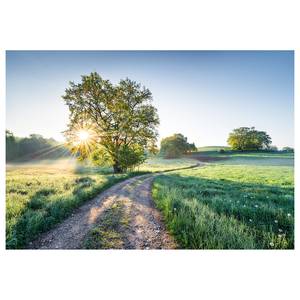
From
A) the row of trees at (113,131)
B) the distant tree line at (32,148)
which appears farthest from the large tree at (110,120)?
the distant tree line at (32,148)

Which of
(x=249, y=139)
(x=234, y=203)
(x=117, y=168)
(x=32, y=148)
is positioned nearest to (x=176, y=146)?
(x=249, y=139)

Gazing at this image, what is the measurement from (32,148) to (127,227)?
12.1 feet

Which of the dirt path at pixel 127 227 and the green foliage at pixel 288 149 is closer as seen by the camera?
the dirt path at pixel 127 227

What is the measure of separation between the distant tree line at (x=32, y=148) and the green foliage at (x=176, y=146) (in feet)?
10.6

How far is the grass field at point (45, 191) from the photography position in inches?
169

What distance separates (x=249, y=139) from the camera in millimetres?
5906

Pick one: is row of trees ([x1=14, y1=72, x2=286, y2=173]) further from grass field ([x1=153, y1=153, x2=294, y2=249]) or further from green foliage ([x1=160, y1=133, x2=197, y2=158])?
grass field ([x1=153, y1=153, x2=294, y2=249])

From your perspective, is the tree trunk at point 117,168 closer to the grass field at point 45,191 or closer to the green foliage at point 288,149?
the grass field at point 45,191

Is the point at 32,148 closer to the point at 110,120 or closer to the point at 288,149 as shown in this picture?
the point at 110,120
